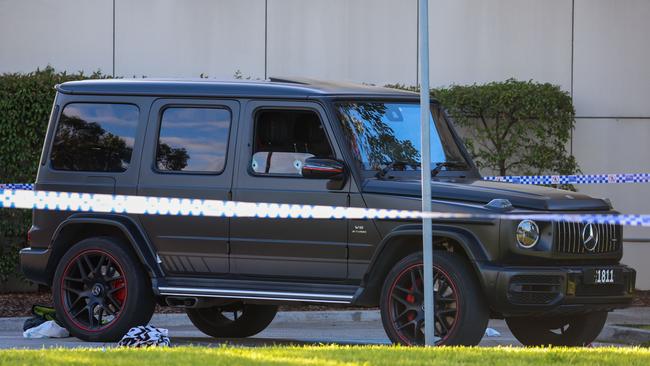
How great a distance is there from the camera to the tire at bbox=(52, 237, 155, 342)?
35.6 ft

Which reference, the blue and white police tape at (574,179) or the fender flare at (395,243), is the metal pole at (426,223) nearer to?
the fender flare at (395,243)

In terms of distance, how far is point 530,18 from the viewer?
18859 millimetres

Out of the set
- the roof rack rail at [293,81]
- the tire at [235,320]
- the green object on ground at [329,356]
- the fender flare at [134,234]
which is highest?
the roof rack rail at [293,81]

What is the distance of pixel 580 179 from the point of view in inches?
695

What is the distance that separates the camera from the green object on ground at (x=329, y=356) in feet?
25.7

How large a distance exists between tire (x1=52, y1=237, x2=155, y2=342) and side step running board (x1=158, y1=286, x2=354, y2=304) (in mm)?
272

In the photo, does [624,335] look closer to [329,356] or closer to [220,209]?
[220,209]

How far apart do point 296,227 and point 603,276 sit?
2.32 metres

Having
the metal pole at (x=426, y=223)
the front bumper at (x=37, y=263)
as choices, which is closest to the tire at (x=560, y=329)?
the metal pole at (x=426, y=223)

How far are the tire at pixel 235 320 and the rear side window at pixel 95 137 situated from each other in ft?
5.90

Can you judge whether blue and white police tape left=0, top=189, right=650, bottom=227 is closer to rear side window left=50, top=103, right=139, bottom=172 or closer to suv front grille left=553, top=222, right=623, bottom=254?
suv front grille left=553, top=222, right=623, bottom=254

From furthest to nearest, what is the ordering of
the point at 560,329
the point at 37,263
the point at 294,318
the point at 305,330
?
the point at 294,318 < the point at 305,330 < the point at 37,263 < the point at 560,329

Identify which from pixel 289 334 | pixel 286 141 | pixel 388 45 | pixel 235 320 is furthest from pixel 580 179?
pixel 286 141

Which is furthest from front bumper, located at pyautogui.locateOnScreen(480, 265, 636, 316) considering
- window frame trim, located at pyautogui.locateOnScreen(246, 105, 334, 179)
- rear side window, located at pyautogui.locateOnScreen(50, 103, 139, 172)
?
A: rear side window, located at pyautogui.locateOnScreen(50, 103, 139, 172)
